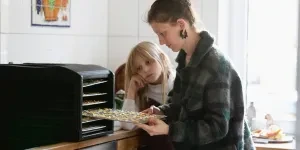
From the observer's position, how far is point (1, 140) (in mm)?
1924

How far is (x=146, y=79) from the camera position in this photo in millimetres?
2418

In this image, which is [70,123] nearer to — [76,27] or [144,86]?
[144,86]

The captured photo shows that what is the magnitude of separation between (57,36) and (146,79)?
19.8 inches

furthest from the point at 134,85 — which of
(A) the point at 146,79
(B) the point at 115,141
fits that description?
(B) the point at 115,141

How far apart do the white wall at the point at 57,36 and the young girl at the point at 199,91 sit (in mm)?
691

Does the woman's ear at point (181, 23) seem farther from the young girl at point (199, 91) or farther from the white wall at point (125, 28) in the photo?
the white wall at point (125, 28)

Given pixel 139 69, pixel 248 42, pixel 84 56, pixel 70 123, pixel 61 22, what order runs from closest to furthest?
pixel 70 123, pixel 139 69, pixel 61 22, pixel 84 56, pixel 248 42

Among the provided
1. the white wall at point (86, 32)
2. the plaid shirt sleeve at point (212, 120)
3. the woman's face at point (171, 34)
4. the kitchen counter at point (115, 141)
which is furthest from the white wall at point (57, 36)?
the plaid shirt sleeve at point (212, 120)

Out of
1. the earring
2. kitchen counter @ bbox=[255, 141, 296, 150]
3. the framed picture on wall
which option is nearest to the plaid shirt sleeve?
the earring

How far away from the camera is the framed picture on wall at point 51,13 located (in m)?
2.50

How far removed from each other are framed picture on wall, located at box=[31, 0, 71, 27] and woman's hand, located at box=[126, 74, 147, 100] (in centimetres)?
48

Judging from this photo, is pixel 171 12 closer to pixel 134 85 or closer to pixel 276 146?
pixel 134 85

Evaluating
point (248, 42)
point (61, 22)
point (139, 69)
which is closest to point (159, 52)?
point (139, 69)

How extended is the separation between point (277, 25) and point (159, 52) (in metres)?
0.83
